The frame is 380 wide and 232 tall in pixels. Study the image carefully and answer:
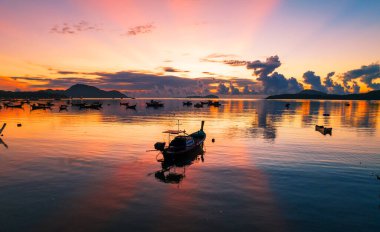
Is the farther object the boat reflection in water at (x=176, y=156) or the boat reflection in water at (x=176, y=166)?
the boat reflection in water at (x=176, y=156)

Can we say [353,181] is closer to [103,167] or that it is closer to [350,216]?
[350,216]

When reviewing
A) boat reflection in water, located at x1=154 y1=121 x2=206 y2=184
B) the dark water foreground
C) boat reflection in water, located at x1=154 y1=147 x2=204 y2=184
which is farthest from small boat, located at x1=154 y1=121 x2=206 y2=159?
the dark water foreground

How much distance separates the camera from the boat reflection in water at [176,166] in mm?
31783

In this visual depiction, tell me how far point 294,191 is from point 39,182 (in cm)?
2630

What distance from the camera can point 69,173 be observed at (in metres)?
32.8

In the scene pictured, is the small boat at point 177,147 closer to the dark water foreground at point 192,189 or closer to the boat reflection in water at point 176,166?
the boat reflection in water at point 176,166

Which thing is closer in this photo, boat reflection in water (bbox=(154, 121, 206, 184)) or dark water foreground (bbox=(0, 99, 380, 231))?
dark water foreground (bbox=(0, 99, 380, 231))

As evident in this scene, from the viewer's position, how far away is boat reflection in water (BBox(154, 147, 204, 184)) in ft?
104

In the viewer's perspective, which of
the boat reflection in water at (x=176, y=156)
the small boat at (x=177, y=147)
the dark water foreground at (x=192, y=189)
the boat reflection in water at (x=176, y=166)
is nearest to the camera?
the dark water foreground at (x=192, y=189)

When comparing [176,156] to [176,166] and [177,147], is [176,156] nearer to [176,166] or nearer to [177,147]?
[177,147]

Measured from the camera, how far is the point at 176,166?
124ft

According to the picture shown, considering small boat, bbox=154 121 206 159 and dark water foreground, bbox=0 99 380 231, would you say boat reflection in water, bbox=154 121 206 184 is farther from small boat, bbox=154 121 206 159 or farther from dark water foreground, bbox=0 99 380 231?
dark water foreground, bbox=0 99 380 231

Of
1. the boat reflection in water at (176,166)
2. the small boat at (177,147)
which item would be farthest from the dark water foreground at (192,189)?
the small boat at (177,147)

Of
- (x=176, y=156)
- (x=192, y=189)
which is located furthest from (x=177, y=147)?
(x=192, y=189)
